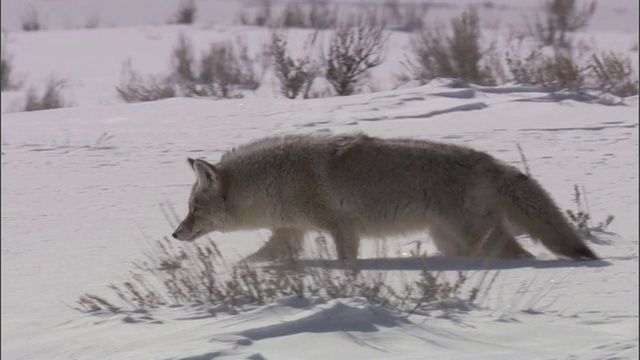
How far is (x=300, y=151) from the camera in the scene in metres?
8.30

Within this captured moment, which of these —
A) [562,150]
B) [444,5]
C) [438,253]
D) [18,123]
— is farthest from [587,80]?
[444,5]

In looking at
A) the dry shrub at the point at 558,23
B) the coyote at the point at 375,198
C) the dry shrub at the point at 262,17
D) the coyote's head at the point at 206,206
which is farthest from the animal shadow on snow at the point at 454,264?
the dry shrub at the point at 262,17

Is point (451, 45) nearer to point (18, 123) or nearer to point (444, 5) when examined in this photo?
point (18, 123)

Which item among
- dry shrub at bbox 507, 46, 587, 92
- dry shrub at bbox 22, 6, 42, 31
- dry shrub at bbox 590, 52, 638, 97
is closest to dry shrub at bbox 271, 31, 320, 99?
dry shrub at bbox 507, 46, 587, 92

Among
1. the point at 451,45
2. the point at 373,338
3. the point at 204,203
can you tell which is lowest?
the point at 373,338

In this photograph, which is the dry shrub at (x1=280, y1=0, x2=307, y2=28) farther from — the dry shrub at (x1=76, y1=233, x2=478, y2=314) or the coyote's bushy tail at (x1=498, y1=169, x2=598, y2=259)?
the dry shrub at (x1=76, y1=233, x2=478, y2=314)

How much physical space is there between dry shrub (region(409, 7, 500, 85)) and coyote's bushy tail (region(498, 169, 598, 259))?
10.7 m

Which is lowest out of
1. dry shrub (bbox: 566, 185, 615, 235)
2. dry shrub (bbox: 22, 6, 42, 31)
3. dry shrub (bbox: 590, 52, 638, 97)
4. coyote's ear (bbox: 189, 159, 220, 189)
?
dry shrub (bbox: 566, 185, 615, 235)

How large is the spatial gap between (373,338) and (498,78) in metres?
14.4

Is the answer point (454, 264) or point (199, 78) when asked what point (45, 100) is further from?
point (454, 264)

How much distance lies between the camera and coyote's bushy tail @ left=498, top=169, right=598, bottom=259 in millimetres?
7867

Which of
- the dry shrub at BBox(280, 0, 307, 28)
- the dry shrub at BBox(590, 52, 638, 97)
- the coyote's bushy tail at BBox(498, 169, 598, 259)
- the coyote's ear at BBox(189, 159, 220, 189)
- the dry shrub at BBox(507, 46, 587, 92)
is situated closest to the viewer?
the coyote's bushy tail at BBox(498, 169, 598, 259)

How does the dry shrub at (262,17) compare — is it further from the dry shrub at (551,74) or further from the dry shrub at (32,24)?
the dry shrub at (551,74)

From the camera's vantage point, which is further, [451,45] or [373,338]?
[451,45]
